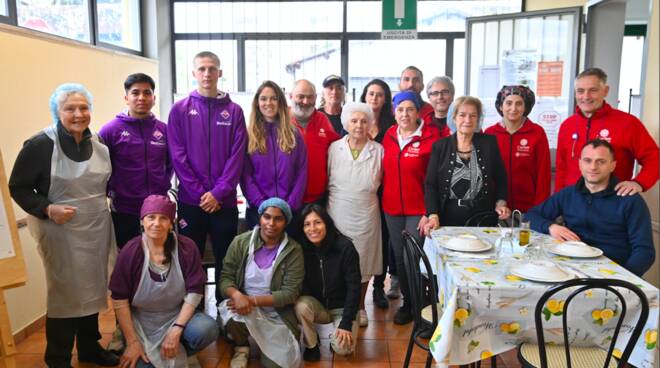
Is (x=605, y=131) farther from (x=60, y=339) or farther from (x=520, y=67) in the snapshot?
(x=60, y=339)

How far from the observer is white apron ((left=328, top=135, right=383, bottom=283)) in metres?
2.98

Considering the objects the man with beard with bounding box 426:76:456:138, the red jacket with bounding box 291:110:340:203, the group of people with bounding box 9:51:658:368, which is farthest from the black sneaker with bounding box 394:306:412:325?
the man with beard with bounding box 426:76:456:138

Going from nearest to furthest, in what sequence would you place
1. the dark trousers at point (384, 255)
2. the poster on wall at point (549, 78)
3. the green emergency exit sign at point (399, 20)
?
the dark trousers at point (384, 255), the poster on wall at point (549, 78), the green emergency exit sign at point (399, 20)

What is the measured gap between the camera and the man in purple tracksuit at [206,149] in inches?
112

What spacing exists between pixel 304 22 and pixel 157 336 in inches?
145

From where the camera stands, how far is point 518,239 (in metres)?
2.34

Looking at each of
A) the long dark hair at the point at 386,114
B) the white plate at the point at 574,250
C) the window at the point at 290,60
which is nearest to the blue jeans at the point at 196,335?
the white plate at the point at 574,250

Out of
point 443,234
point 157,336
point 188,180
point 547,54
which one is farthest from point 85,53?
point 547,54

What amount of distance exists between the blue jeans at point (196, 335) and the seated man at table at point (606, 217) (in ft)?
5.55

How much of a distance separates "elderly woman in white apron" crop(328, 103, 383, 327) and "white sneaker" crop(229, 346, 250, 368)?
0.73 meters

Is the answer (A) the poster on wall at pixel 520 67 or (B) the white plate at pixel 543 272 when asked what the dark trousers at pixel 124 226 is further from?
(A) the poster on wall at pixel 520 67

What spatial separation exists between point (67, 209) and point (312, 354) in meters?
1.41

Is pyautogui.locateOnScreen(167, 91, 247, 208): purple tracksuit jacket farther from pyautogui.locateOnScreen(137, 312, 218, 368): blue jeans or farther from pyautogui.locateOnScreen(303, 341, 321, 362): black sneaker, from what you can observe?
pyautogui.locateOnScreen(303, 341, 321, 362): black sneaker

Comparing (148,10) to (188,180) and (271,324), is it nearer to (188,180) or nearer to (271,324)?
(188,180)
